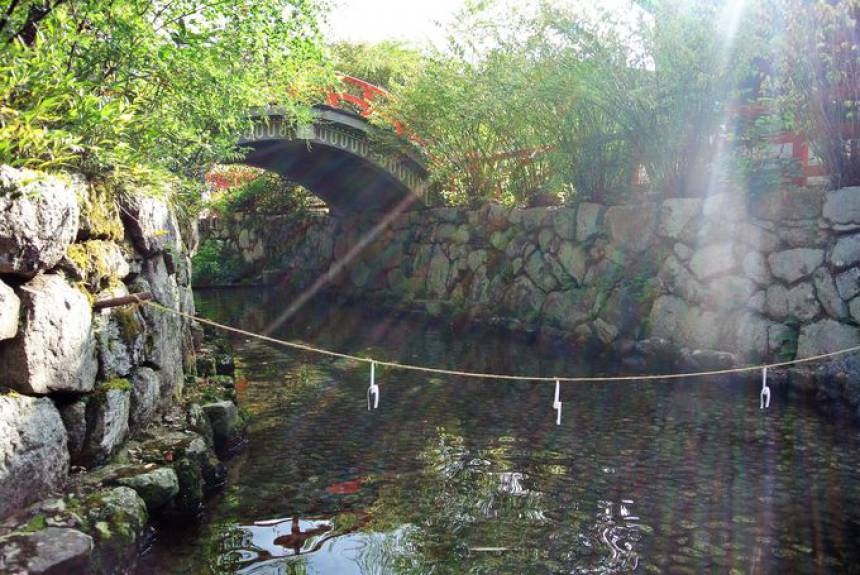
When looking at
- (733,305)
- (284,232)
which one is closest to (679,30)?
(733,305)

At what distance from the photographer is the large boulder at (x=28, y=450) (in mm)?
3779

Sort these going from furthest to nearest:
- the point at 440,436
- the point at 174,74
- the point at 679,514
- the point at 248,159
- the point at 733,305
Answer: the point at 248,159, the point at 733,305, the point at 440,436, the point at 174,74, the point at 679,514

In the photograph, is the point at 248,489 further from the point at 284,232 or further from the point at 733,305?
the point at 284,232

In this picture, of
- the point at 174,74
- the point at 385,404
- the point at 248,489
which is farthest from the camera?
the point at 385,404

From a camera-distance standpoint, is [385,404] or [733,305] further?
[733,305]

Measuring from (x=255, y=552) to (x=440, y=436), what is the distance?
299cm

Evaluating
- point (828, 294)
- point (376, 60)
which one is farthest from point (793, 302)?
point (376, 60)

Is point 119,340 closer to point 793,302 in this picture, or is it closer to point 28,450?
point 28,450

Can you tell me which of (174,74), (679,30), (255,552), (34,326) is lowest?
(255,552)

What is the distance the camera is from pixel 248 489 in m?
5.71

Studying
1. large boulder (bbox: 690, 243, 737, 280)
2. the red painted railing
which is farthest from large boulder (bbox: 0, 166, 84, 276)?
the red painted railing

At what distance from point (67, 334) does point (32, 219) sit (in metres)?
0.81

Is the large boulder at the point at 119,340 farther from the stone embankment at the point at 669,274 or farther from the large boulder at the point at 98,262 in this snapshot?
the stone embankment at the point at 669,274

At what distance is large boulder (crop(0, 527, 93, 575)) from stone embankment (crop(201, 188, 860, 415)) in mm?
8076
